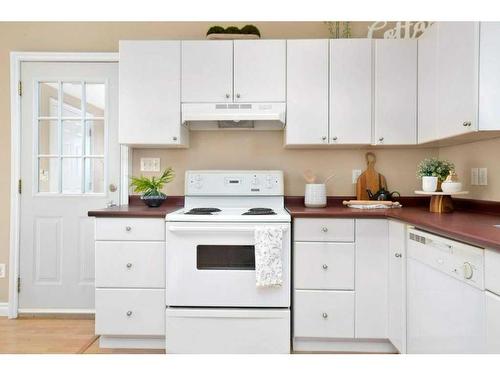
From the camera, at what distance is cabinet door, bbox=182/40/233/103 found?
7.54ft

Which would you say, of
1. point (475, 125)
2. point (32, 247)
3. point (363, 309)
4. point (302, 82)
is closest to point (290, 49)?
point (302, 82)

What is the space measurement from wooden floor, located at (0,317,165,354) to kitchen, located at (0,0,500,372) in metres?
→ 0.06

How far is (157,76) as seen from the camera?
2.31 m

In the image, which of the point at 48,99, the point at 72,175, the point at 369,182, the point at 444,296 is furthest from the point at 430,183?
the point at 48,99

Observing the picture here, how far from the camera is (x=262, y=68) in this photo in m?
2.29

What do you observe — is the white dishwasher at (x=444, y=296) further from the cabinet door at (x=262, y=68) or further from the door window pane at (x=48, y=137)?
the door window pane at (x=48, y=137)

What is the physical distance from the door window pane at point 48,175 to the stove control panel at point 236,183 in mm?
1076

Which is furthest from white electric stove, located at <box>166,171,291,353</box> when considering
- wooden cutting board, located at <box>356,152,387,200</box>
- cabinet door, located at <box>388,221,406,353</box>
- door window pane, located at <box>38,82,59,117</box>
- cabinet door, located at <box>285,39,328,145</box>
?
door window pane, located at <box>38,82,59,117</box>

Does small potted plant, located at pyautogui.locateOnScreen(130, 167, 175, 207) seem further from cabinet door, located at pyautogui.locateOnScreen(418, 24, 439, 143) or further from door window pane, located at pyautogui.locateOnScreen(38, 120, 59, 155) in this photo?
cabinet door, located at pyautogui.locateOnScreen(418, 24, 439, 143)

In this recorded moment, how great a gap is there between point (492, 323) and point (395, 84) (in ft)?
5.35

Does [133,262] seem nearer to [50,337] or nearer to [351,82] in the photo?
[50,337]

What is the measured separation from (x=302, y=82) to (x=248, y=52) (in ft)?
1.38
